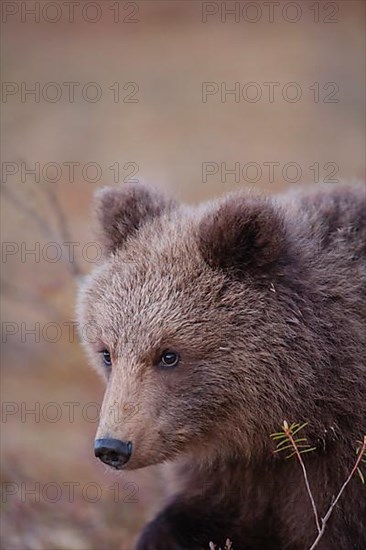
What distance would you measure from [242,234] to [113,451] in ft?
4.09

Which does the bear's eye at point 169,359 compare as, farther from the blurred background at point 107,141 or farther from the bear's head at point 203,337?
the blurred background at point 107,141

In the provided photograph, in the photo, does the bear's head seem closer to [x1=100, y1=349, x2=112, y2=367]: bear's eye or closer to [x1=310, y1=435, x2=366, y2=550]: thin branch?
[x1=100, y1=349, x2=112, y2=367]: bear's eye

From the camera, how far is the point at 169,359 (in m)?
5.87

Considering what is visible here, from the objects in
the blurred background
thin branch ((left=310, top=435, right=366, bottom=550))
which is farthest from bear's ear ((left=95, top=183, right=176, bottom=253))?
the blurred background

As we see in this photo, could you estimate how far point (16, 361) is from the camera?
1271 centimetres

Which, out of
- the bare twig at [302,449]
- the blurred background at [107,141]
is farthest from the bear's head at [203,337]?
the blurred background at [107,141]

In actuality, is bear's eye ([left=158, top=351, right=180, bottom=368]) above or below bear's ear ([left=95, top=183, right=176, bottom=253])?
below

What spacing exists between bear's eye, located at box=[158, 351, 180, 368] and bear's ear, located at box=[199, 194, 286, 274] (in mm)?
508

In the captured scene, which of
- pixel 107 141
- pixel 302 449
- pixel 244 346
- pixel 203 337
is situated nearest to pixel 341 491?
pixel 302 449

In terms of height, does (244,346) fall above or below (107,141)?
below

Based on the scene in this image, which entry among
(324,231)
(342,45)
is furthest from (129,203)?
(342,45)

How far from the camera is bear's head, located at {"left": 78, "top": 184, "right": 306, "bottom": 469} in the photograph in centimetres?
582

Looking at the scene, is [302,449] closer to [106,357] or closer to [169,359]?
[169,359]

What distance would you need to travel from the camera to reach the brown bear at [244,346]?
5.83 metres
